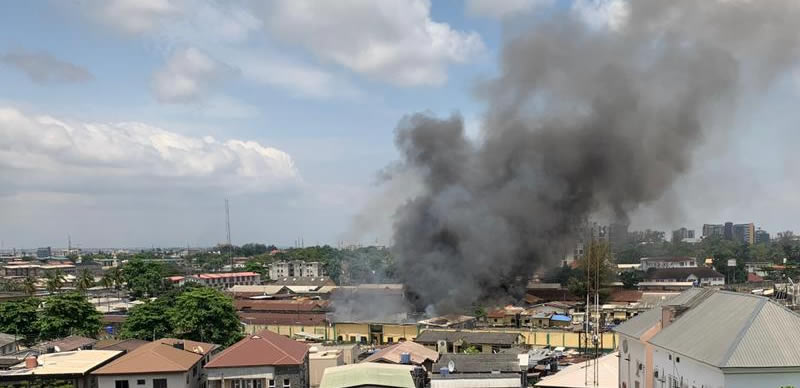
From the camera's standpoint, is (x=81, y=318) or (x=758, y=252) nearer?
(x=81, y=318)

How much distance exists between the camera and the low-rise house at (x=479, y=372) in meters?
18.4

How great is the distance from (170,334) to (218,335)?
8.14 feet

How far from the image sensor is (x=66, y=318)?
33.9m

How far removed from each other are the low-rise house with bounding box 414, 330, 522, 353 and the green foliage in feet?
144

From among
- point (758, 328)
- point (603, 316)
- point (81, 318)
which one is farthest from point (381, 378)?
point (603, 316)

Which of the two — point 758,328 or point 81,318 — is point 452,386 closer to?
point 758,328

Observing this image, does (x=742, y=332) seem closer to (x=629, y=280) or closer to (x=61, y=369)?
(x=61, y=369)

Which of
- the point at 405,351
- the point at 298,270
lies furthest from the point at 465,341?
the point at 298,270

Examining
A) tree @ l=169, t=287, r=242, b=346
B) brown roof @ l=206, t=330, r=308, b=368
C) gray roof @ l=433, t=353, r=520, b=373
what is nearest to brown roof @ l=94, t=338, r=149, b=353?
tree @ l=169, t=287, r=242, b=346

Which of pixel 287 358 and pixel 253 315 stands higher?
pixel 287 358

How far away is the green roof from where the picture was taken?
57.6ft

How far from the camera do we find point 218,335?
103 feet

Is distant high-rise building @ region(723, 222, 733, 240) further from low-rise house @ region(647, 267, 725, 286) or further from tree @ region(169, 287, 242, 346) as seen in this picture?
tree @ region(169, 287, 242, 346)

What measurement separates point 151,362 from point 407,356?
8506 mm
